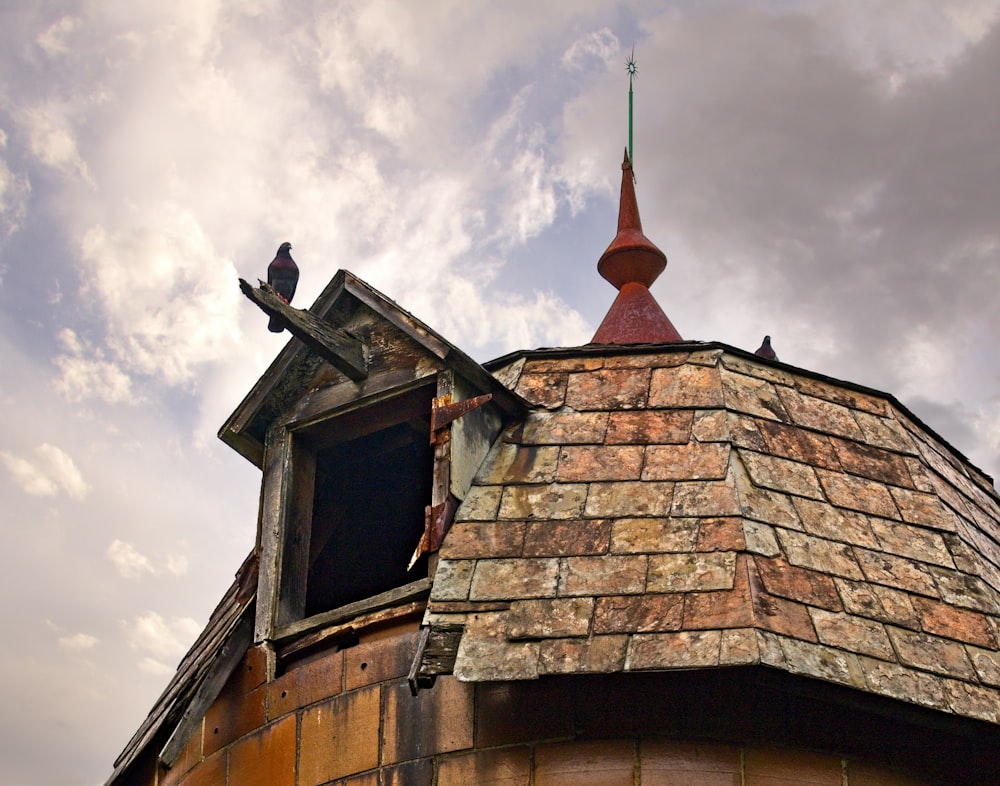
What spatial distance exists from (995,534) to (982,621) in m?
1.51

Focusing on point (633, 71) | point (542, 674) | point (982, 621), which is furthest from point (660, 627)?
point (633, 71)

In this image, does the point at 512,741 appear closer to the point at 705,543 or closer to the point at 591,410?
the point at 705,543

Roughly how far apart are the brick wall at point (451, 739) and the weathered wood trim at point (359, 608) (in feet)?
0.48

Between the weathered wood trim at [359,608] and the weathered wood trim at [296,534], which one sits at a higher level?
the weathered wood trim at [296,534]

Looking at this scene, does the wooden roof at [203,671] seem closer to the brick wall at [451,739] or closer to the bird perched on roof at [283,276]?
the brick wall at [451,739]

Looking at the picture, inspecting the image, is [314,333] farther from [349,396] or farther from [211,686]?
[211,686]

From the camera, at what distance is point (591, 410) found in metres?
7.43

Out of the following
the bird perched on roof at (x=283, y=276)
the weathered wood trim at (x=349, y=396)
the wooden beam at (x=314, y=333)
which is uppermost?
the bird perched on roof at (x=283, y=276)

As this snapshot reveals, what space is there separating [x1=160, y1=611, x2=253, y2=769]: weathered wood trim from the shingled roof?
4.63ft

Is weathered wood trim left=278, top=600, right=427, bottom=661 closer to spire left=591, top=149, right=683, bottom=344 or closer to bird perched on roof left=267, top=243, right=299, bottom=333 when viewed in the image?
bird perched on roof left=267, top=243, right=299, bottom=333

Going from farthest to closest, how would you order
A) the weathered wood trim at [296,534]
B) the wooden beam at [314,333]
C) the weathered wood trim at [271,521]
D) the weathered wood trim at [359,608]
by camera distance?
1. the wooden beam at [314,333]
2. the weathered wood trim at [296,534]
3. the weathered wood trim at [271,521]
4. the weathered wood trim at [359,608]

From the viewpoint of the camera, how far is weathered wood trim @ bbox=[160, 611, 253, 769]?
688cm

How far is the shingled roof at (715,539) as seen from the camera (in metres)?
5.89

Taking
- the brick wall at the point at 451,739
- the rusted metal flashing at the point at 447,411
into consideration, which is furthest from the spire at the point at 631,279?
the brick wall at the point at 451,739
